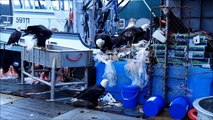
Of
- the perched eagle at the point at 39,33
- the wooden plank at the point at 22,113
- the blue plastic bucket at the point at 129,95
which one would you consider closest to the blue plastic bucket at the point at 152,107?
the blue plastic bucket at the point at 129,95

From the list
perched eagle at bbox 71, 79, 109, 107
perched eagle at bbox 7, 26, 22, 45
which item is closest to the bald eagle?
perched eagle at bbox 7, 26, 22, 45

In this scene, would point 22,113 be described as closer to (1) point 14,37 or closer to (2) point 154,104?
(2) point 154,104

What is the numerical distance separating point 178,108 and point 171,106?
15 cm

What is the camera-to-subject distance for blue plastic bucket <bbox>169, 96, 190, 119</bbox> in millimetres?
6051

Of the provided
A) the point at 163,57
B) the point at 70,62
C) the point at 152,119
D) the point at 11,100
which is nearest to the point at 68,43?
the point at 70,62

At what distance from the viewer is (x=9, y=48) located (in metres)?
11.1

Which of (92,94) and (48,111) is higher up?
(92,94)

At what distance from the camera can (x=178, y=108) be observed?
6070mm

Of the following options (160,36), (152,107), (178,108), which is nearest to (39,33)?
(160,36)

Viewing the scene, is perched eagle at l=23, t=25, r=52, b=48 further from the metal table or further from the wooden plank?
the wooden plank

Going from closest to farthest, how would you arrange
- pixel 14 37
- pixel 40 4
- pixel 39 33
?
pixel 39 33, pixel 14 37, pixel 40 4

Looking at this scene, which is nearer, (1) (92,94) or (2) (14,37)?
(1) (92,94)

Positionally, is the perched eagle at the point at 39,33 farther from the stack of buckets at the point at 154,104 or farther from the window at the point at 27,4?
the window at the point at 27,4

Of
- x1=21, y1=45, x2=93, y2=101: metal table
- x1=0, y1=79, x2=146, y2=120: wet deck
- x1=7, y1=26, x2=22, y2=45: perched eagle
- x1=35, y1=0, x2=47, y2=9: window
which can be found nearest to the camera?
x1=0, y1=79, x2=146, y2=120: wet deck
